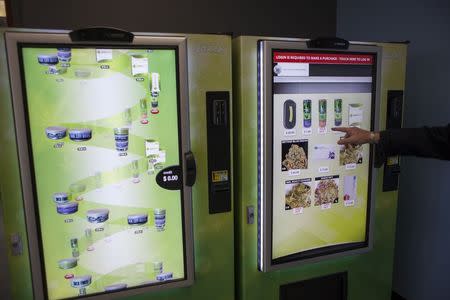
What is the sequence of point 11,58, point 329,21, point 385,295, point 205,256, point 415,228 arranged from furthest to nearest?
1. point 329,21
2. point 415,228
3. point 385,295
4. point 205,256
5. point 11,58

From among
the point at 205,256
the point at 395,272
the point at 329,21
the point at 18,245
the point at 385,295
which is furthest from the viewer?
the point at 329,21

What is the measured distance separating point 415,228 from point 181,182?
1.71 m

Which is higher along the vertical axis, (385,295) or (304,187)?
(304,187)

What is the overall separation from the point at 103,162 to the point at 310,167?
40.7 inches

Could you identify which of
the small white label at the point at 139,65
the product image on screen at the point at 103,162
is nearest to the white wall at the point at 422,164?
the product image on screen at the point at 103,162

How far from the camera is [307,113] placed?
5.81 feet

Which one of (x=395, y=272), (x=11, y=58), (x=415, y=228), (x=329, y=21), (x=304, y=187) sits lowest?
(x=395, y=272)

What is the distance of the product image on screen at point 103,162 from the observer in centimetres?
145

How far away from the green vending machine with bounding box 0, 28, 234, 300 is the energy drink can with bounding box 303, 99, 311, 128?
390mm

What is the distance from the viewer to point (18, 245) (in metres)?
1.50

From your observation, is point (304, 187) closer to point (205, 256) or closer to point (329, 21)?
point (205, 256)

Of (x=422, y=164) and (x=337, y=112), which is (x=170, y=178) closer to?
(x=337, y=112)

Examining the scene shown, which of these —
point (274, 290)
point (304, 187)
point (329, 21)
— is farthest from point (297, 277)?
point (329, 21)

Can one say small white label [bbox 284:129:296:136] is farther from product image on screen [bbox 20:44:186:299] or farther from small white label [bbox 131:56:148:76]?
small white label [bbox 131:56:148:76]
